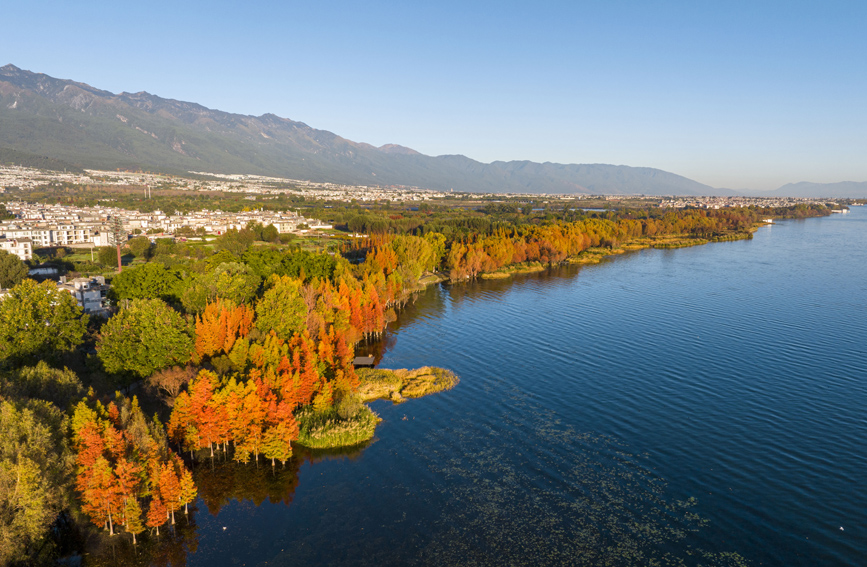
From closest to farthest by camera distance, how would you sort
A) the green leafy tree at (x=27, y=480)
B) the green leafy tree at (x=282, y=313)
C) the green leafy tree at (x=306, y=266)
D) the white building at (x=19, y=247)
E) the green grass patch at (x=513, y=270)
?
the green leafy tree at (x=27, y=480)
the green leafy tree at (x=282, y=313)
the green leafy tree at (x=306, y=266)
the white building at (x=19, y=247)
the green grass patch at (x=513, y=270)

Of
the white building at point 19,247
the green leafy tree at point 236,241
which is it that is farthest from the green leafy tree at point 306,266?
the white building at point 19,247

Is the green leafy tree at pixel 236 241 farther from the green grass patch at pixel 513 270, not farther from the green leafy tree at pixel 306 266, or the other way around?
the green grass patch at pixel 513 270

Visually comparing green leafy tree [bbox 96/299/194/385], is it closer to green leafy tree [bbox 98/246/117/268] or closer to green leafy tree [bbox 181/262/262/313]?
green leafy tree [bbox 181/262/262/313]

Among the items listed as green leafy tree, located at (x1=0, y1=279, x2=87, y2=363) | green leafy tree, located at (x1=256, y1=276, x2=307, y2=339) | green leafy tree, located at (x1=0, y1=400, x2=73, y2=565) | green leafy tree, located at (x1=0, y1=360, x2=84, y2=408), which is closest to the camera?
green leafy tree, located at (x1=0, y1=400, x2=73, y2=565)

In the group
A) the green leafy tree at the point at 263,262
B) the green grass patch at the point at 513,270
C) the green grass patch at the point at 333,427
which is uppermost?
the green leafy tree at the point at 263,262

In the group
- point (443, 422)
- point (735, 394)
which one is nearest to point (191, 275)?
point (443, 422)

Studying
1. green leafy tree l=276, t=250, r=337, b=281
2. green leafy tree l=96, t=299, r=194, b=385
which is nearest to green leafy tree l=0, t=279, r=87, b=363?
green leafy tree l=96, t=299, r=194, b=385
